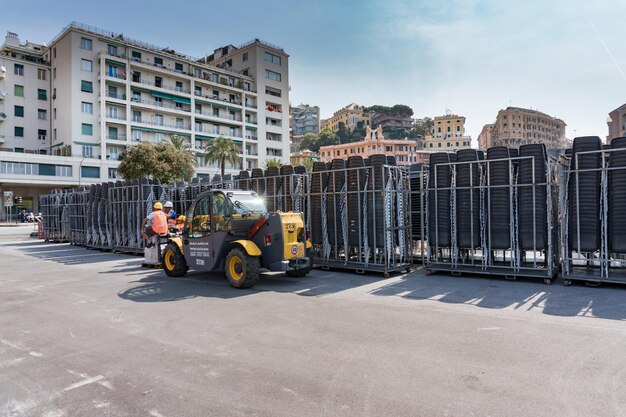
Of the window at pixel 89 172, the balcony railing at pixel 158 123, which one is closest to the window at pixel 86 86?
the balcony railing at pixel 158 123

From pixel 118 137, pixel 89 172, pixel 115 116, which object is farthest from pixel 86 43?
pixel 89 172

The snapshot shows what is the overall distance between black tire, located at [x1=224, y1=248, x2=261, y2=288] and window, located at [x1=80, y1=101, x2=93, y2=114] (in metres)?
58.7

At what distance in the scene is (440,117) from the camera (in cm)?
15125

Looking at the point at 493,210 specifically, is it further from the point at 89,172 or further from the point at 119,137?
the point at 119,137

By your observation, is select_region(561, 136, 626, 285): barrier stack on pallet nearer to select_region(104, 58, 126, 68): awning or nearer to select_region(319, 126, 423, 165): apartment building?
select_region(104, 58, 126, 68): awning

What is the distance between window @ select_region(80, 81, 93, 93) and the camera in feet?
191

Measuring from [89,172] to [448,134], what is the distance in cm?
12356

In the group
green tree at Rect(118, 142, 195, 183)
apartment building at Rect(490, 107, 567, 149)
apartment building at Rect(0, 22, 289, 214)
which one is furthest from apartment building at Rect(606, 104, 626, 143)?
green tree at Rect(118, 142, 195, 183)

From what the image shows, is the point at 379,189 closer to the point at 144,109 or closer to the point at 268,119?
the point at 144,109

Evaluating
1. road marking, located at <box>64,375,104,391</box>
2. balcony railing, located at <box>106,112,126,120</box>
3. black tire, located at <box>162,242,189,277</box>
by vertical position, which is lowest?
road marking, located at <box>64,375,104,391</box>

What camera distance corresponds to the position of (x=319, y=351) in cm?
533

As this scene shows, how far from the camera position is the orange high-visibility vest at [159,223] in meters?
13.4

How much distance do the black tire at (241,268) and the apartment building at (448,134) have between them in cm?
14062

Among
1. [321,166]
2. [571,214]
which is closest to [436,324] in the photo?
[571,214]
